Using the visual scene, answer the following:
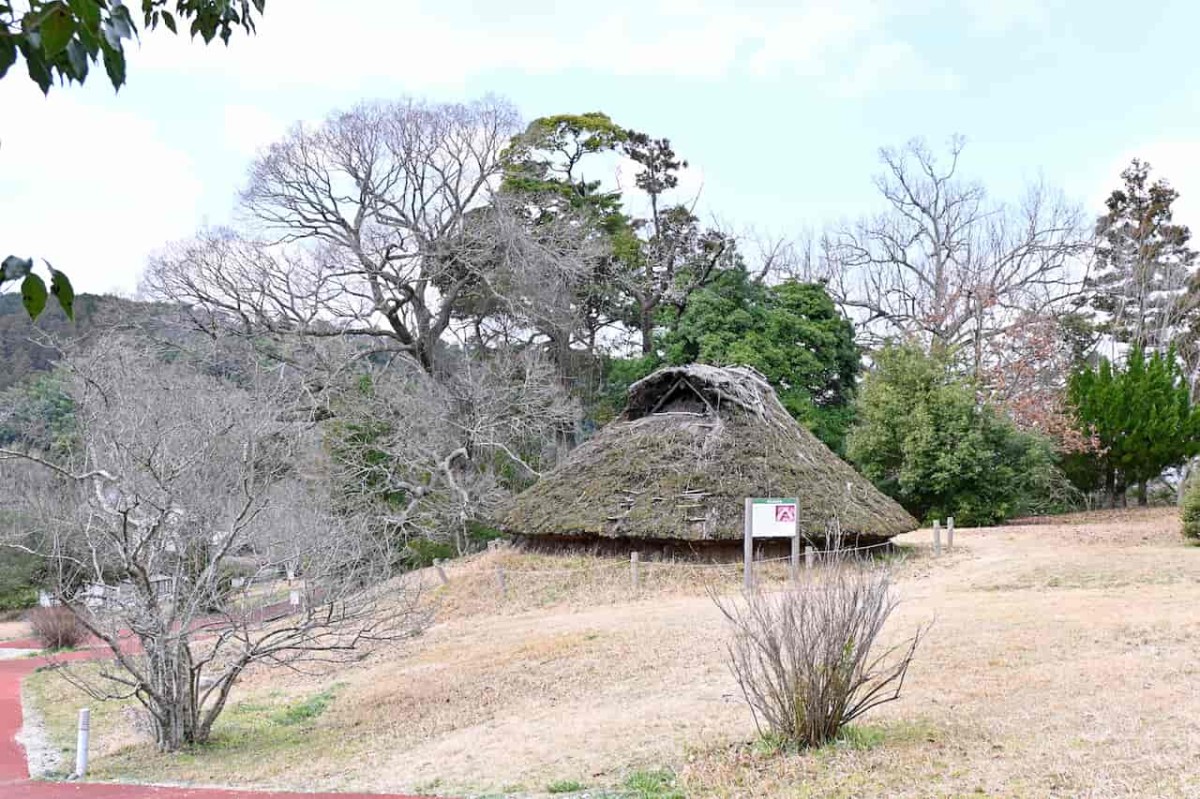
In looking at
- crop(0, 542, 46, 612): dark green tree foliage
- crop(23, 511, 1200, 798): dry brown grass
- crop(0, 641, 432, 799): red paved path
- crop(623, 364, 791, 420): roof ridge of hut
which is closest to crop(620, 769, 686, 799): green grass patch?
crop(23, 511, 1200, 798): dry brown grass

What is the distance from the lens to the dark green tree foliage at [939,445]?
2681cm

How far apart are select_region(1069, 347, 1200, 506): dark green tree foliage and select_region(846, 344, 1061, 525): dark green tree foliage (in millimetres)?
2416

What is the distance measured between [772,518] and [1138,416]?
1804cm

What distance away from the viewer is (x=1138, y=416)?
28.8m

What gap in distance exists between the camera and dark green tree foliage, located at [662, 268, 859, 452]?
3025 centimetres

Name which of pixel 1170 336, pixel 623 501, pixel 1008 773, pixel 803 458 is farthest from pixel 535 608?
pixel 1170 336

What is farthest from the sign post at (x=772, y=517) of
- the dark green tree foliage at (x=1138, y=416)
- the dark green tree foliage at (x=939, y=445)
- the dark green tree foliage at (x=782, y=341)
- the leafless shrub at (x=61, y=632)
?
the dark green tree foliage at (x=1138, y=416)

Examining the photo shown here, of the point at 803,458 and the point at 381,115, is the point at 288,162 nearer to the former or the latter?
the point at 381,115

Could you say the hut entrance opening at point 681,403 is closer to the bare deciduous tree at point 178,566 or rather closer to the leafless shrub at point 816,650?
the bare deciduous tree at point 178,566

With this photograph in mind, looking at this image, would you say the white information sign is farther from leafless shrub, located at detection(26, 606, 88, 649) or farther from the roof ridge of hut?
leafless shrub, located at detection(26, 606, 88, 649)

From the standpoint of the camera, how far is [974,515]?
2775 centimetres

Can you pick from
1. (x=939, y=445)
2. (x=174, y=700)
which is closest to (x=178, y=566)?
(x=174, y=700)

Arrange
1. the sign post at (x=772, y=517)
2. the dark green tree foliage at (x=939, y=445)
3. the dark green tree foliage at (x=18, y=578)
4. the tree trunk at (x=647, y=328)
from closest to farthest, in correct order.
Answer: the sign post at (x=772, y=517) → the dark green tree foliage at (x=939, y=445) → the dark green tree foliage at (x=18, y=578) → the tree trunk at (x=647, y=328)

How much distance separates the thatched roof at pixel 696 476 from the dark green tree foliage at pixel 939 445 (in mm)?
5488
